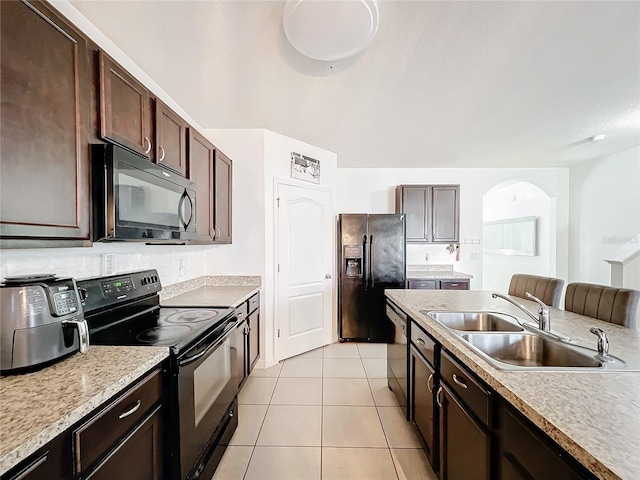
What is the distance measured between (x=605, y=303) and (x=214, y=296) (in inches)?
108

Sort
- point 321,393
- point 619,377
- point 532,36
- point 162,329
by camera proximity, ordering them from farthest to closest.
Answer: point 321,393 < point 532,36 < point 162,329 < point 619,377

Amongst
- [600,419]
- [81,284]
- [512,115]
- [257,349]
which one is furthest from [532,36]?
[257,349]

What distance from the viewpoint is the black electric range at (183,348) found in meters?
1.19

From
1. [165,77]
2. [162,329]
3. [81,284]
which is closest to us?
[81,284]

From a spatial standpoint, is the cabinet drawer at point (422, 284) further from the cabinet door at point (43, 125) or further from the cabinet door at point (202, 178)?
the cabinet door at point (43, 125)

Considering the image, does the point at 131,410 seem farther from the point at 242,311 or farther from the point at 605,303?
the point at 605,303

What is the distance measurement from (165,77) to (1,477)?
230cm

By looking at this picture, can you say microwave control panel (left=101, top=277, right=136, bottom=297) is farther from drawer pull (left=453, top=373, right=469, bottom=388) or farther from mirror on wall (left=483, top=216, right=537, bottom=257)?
mirror on wall (left=483, top=216, right=537, bottom=257)

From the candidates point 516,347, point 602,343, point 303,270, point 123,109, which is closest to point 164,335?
point 123,109

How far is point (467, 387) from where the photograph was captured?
1118mm

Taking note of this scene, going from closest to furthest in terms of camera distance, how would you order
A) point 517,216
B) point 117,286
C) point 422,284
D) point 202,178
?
1. point 117,286
2. point 202,178
3. point 422,284
4. point 517,216

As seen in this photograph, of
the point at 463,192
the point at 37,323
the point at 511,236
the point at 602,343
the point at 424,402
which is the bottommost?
the point at 424,402

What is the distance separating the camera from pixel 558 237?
15.0ft

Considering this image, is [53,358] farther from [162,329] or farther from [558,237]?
[558,237]
